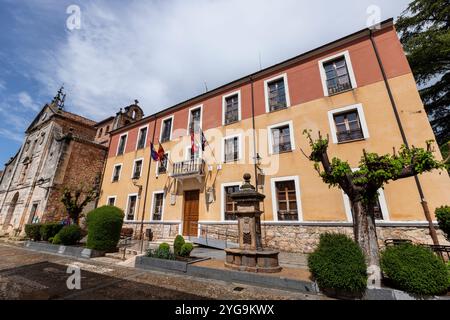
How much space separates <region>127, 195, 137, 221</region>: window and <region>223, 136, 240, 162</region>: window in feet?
30.4

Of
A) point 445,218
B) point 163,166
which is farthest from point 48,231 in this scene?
point 445,218

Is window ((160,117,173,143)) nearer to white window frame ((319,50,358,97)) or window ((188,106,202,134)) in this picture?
window ((188,106,202,134))

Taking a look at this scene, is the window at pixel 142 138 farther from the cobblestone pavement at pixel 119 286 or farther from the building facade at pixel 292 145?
the cobblestone pavement at pixel 119 286

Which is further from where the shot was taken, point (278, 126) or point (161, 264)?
point (278, 126)

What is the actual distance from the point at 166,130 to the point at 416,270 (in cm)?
1753

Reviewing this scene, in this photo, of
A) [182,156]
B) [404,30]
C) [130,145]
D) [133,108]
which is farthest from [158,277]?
[133,108]

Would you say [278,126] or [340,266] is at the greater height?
[278,126]

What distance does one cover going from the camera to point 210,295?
5.11 m

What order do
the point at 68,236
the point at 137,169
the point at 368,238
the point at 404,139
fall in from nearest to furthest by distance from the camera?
the point at 368,238 < the point at 404,139 < the point at 68,236 < the point at 137,169

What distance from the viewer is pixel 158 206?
1586cm

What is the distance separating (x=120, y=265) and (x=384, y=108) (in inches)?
560

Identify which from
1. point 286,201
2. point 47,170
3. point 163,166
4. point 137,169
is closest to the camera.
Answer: point 286,201

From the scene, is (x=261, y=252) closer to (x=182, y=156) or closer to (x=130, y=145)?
(x=182, y=156)

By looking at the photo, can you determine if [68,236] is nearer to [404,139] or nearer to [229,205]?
[229,205]
